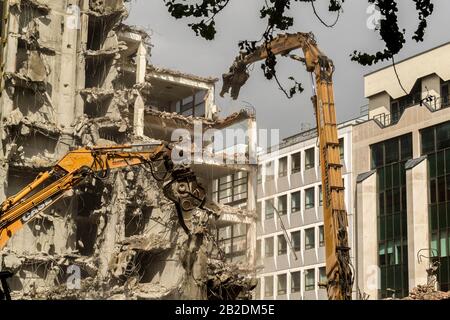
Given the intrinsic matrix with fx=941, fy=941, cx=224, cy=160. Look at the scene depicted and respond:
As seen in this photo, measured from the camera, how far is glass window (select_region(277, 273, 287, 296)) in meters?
83.9

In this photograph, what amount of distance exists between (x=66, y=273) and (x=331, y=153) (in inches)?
984

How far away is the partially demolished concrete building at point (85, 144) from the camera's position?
56156 mm

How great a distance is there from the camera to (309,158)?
84.5 meters

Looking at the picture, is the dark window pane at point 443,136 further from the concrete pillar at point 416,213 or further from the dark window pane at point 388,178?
the dark window pane at point 388,178

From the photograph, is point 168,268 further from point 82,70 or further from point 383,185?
point 383,185

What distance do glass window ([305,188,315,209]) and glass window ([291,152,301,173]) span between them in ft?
9.70

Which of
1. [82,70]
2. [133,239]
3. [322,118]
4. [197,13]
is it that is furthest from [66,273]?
[197,13]

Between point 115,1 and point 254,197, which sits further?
point 254,197

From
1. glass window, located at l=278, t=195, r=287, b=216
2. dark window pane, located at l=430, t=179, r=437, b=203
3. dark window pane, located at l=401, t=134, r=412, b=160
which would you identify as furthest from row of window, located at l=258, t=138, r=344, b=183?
dark window pane, located at l=430, t=179, r=437, b=203

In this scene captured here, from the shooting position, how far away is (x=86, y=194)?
60.5m

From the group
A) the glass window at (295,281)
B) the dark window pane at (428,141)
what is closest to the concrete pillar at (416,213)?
the dark window pane at (428,141)

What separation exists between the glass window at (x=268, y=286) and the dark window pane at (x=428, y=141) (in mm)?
19868

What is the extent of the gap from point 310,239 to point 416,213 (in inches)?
504

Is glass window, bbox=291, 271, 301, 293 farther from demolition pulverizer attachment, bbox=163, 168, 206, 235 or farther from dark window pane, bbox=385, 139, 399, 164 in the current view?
demolition pulverizer attachment, bbox=163, 168, 206, 235
